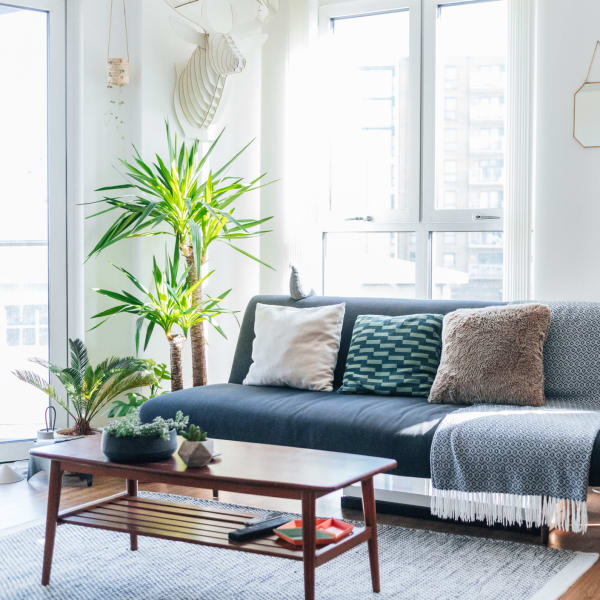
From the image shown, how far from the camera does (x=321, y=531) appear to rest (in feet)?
8.39

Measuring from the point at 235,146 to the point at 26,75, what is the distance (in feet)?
3.80

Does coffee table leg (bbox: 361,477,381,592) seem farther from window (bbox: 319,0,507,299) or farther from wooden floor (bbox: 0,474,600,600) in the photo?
window (bbox: 319,0,507,299)

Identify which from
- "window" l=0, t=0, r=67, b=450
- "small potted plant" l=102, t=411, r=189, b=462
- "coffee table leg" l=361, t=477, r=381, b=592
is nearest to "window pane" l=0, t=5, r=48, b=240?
"window" l=0, t=0, r=67, b=450

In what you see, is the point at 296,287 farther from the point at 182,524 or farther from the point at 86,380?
the point at 182,524

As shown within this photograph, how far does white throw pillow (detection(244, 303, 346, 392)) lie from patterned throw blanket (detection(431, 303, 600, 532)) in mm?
786

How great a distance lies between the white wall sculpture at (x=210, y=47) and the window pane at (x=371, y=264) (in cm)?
101

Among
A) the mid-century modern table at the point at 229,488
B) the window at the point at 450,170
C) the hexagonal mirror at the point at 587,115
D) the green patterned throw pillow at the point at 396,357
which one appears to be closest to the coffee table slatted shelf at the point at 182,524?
the mid-century modern table at the point at 229,488

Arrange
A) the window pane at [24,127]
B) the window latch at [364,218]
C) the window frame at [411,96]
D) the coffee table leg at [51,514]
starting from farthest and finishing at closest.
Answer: the window latch at [364,218], the window frame at [411,96], the window pane at [24,127], the coffee table leg at [51,514]

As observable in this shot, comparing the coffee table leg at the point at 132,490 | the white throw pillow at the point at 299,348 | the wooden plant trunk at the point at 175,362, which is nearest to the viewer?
the coffee table leg at the point at 132,490

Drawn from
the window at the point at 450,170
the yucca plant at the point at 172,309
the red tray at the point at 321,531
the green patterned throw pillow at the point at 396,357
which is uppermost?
the window at the point at 450,170

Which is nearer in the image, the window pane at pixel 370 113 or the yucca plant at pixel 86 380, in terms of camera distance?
the yucca plant at pixel 86 380

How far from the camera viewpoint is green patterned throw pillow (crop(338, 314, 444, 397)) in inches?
147

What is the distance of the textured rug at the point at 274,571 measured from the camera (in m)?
2.69

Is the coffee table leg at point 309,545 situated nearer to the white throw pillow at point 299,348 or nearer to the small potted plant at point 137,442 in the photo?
the small potted plant at point 137,442
